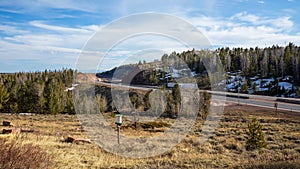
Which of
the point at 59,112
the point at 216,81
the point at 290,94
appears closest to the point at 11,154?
the point at 59,112

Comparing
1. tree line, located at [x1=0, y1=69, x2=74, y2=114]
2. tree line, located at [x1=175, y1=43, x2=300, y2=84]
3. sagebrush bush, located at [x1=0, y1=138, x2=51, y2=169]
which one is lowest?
tree line, located at [x1=0, y1=69, x2=74, y2=114]

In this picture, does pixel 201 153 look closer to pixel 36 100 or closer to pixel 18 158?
pixel 18 158

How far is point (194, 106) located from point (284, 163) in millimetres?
17749

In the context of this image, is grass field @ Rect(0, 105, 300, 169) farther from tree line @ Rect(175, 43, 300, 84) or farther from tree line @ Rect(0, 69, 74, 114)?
tree line @ Rect(175, 43, 300, 84)

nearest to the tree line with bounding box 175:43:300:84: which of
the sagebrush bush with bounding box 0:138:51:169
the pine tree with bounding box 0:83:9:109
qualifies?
the pine tree with bounding box 0:83:9:109

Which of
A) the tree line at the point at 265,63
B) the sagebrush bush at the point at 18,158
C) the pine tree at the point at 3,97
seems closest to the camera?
the sagebrush bush at the point at 18,158

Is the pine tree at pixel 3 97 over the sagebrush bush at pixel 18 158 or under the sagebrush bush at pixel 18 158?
under

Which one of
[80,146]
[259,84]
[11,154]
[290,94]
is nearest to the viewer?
[11,154]

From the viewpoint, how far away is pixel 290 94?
4578 cm

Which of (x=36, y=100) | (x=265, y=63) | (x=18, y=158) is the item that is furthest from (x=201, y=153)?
(x=265, y=63)

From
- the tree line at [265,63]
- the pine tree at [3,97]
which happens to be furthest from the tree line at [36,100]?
the tree line at [265,63]

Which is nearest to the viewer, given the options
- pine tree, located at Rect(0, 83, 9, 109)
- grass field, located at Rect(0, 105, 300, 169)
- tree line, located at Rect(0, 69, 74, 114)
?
grass field, located at Rect(0, 105, 300, 169)

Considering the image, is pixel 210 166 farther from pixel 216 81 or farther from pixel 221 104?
pixel 216 81

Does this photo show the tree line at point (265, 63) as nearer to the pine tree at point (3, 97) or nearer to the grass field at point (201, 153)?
the pine tree at point (3, 97)
